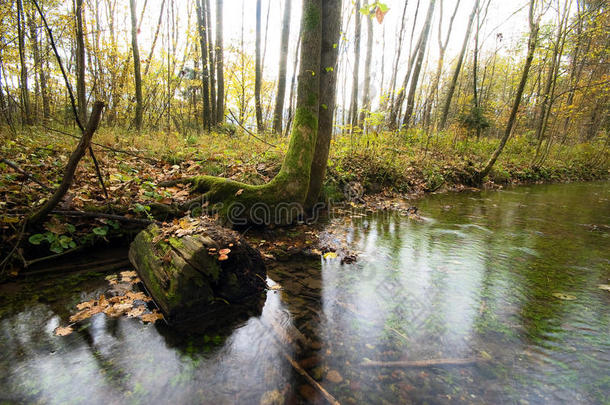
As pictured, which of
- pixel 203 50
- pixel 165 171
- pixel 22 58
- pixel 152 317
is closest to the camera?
pixel 152 317

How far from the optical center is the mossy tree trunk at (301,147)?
4.67 meters

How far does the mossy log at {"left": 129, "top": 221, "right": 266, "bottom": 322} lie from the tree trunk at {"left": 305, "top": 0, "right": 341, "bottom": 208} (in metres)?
2.82

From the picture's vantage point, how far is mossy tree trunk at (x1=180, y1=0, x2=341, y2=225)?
467 centimetres

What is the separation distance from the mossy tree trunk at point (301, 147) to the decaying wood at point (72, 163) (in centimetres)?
207

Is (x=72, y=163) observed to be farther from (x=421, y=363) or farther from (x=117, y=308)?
(x=421, y=363)

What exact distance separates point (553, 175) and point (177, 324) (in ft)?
67.5

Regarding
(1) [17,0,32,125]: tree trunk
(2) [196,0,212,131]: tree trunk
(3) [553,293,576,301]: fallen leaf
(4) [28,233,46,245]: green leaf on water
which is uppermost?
(2) [196,0,212,131]: tree trunk

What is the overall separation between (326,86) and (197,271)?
410cm

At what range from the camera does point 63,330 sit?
2371 mm

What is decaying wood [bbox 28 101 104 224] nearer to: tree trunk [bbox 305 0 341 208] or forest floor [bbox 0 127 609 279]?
forest floor [bbox 0 127 609 279]

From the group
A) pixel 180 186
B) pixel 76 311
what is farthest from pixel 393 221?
pixel 76 311

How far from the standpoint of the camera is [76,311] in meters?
2.63

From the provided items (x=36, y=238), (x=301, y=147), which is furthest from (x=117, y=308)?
(x=301, y=147)

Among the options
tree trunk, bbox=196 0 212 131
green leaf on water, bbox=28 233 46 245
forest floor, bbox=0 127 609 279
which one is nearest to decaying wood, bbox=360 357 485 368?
forest floor, bbox=0 127 609 279
